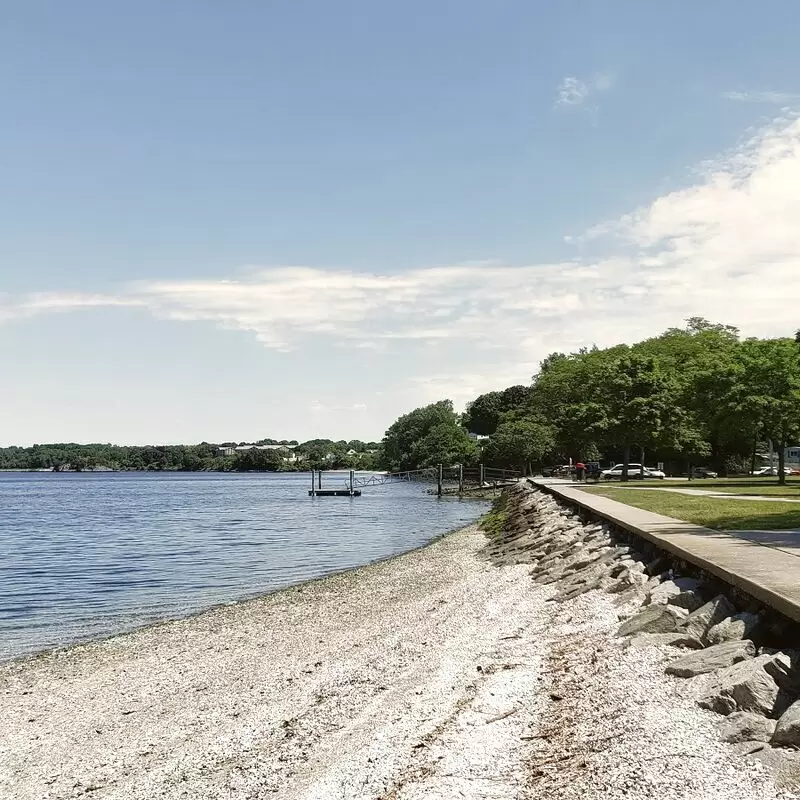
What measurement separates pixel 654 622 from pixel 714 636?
45.9 inches

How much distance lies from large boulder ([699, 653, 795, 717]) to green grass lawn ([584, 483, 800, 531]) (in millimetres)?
10028

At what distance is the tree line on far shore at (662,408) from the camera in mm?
43500

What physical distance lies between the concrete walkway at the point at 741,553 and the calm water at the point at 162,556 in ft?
35.3

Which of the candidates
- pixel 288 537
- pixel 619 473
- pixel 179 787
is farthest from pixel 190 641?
pixel 619 473

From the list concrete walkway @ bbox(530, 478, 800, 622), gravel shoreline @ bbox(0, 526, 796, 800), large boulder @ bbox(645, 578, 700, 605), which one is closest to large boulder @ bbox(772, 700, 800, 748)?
gravel shoreline @ bbox(0, 526, 796, 800)

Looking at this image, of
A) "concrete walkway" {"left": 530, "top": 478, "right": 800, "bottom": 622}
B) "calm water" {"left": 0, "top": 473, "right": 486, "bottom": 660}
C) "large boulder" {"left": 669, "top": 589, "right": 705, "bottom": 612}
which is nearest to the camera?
"concrete walkway" {"left": 530, "top": 478, "right": 800, "bottom": 622}

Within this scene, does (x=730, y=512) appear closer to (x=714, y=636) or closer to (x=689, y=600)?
(x=689, y=600)

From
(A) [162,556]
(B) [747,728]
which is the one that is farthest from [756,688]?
(A) [162,556]

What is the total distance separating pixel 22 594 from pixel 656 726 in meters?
20.6

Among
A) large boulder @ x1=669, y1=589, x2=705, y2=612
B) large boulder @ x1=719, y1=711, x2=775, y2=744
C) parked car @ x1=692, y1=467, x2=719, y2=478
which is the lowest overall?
large boulder @ x1=719, y1=711, x2=775, y2=744

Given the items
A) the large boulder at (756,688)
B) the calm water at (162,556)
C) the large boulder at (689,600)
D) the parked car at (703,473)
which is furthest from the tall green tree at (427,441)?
the large boulder at (756,688)

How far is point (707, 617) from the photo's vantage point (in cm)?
913

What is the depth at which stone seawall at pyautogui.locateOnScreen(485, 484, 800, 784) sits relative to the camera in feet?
20.5

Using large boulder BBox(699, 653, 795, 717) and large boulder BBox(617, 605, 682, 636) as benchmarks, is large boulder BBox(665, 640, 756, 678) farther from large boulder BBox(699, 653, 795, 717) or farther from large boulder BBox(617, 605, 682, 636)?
large boulder BBox(617, 605, 682, 636)
